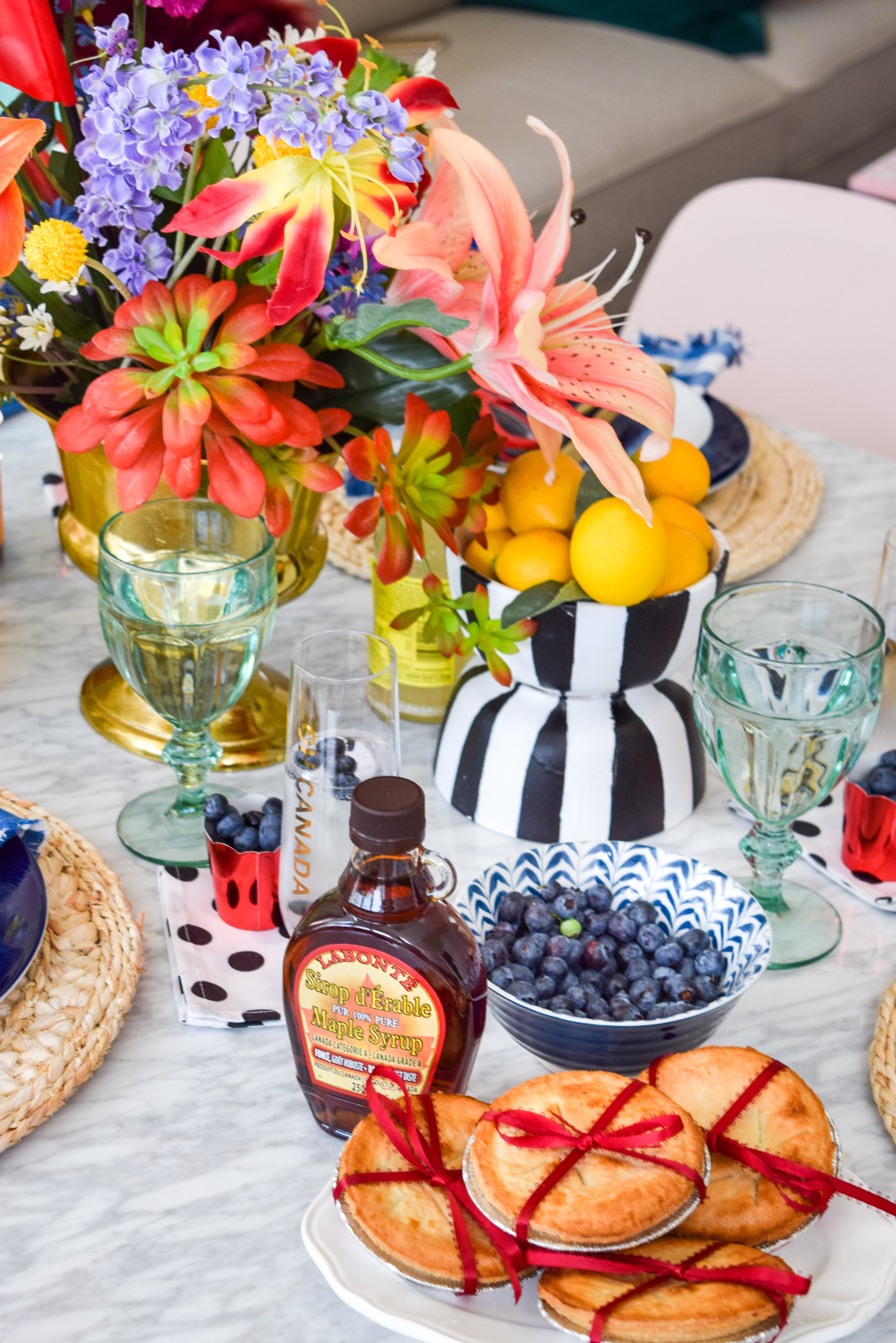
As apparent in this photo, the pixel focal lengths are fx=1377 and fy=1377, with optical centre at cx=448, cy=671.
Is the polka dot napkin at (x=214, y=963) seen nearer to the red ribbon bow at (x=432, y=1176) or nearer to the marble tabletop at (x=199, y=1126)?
the marble tabletop at (x=199, y=1126)

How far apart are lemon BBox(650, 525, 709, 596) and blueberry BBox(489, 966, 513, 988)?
0.84ft

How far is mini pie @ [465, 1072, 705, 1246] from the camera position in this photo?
52 centimetres

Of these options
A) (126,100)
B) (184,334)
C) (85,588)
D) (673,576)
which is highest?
(126,100)

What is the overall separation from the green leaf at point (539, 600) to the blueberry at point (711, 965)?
217 mm

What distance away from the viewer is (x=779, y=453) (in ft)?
4.40

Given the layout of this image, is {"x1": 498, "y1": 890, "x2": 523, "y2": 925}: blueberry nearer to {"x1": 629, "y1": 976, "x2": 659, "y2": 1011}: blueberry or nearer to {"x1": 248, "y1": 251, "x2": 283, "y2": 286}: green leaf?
{"x1": 629, "y1": 976, "x2": 659, "y2": 1011}: blueberry

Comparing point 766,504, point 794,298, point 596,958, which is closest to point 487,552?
point 596,958

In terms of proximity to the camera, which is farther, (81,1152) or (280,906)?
(280,906)

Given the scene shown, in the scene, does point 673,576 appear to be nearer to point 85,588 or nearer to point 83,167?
point 83,167

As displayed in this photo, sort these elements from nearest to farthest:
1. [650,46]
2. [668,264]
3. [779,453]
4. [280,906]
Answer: [280,906], [779,453], [668,264], [650,46]

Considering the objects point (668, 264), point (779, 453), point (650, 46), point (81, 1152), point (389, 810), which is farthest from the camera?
point (650, 46)

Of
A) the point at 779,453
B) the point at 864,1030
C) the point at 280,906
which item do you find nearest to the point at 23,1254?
the point at 280,906

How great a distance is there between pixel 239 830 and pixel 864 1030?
366 mm

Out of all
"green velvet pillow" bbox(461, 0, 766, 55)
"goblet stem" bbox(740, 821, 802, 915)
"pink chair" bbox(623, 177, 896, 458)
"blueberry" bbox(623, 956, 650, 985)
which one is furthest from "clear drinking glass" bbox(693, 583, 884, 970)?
"green velvet pillow" bbox(461, 0, 766, 55)
